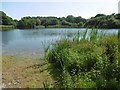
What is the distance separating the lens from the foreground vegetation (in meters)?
3.82

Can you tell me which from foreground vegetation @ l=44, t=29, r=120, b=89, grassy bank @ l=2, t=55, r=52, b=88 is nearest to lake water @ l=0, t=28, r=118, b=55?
foreground vegetation @ l=44, t=29, r=120, b=89

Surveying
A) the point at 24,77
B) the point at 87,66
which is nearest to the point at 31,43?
the point at 24,77

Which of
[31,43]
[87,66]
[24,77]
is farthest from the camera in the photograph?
[31,43]

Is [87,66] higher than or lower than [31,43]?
higher

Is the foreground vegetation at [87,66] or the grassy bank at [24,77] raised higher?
the foreground vegetation at [87,66]

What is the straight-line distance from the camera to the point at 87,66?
508 centimetres

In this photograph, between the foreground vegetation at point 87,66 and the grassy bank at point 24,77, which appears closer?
the foreground vegetation at point 87,66

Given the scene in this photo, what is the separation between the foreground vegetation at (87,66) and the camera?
3.82 metres

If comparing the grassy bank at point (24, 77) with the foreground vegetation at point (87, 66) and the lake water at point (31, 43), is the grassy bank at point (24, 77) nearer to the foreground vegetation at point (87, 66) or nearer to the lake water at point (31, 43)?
the foreground vegetation at point (87, 66)

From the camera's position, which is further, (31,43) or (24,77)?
(31,43)

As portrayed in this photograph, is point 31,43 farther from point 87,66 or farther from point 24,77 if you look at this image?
point 87,66

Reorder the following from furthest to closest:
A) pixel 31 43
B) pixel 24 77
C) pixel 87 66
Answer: pixel 31 43, pixel 24 77, pixel 87 66

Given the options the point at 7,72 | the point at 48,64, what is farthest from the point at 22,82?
the point at 48,64

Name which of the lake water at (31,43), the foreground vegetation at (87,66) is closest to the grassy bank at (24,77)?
the foreground vegetation at (87,66)
